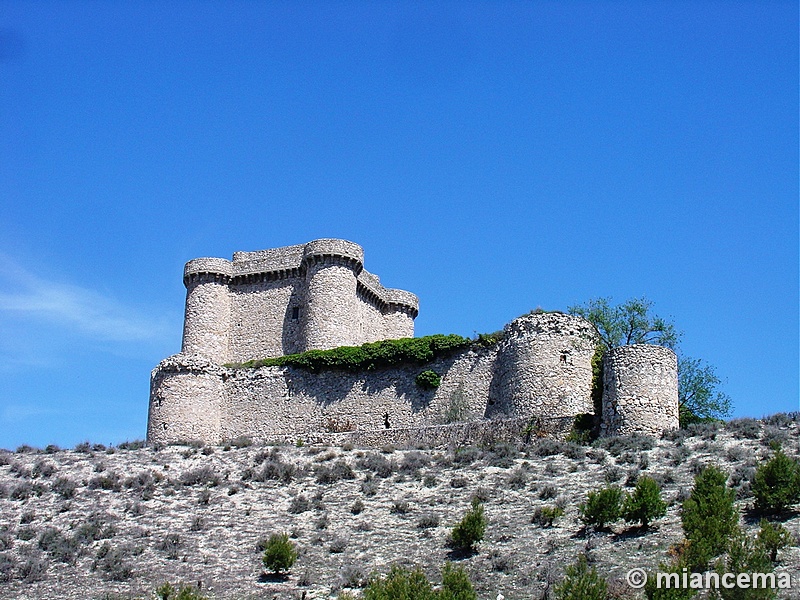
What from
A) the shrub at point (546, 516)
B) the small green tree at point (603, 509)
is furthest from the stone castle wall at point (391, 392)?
the small green tree at point (603, 509)

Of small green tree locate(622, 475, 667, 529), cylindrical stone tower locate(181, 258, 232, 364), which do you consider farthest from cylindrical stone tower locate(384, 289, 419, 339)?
small green tree locate(622, 475, 667, 529)

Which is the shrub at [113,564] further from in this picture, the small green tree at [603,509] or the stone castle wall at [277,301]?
the stone castle wall at [277,301]

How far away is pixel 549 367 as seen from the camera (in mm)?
37344

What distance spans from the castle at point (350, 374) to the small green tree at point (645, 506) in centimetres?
1026

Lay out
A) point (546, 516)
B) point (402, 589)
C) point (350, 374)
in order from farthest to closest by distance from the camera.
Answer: point (350, 374) < point (546, 516) < point (402, 589)

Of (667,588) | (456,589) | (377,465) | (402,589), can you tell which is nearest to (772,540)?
(667,588)

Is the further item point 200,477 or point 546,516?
point 200,477

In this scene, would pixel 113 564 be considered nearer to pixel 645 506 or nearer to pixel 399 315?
pixel 645 506

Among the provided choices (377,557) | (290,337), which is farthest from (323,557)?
(290,337)

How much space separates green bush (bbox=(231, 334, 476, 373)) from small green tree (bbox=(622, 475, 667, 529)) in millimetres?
17398

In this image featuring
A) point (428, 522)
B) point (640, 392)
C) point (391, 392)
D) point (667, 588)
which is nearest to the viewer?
point (667, 588)

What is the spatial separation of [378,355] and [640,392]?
39.0ft

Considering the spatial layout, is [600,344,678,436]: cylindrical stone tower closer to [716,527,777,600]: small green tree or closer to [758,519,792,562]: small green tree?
[758,519,792,562]: small green tree

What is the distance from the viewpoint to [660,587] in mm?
18078
